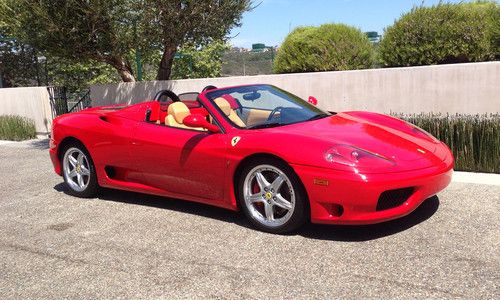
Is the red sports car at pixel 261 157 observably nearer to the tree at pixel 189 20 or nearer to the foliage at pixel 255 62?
the tree at pixel 189 20

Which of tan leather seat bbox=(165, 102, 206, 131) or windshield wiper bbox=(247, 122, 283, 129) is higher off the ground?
tan leather seat bbox=(165, 102, 206, 131)

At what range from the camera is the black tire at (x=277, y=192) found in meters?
4.18

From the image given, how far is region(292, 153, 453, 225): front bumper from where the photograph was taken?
3.90m

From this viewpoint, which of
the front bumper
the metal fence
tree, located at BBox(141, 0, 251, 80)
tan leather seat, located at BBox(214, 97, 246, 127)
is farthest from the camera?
the metal fence

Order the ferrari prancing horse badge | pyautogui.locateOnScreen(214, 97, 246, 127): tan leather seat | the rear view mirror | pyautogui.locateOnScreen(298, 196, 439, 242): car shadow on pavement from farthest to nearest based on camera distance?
1. the rear view mirror
2. pyautogui.locateOnScreen(214, 97, 246, 127): tan leather seat
3. the ferrari prancing horse badge
4. pyautogui.locateOnScreen(298, 196, 439, 242): car shadow on pavement

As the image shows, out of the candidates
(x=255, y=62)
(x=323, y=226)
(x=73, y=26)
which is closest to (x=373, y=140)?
(x=323, y=226)

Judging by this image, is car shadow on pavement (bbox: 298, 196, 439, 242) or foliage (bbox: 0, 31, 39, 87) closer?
car shadow on pavement (bbox: 298, 196, 439, 242)

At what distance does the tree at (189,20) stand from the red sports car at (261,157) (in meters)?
4.51

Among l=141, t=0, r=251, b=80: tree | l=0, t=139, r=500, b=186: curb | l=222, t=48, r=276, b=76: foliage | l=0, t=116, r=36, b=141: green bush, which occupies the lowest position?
l=0, t=139, r=500, b=186: curb

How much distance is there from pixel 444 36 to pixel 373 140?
5738 mm

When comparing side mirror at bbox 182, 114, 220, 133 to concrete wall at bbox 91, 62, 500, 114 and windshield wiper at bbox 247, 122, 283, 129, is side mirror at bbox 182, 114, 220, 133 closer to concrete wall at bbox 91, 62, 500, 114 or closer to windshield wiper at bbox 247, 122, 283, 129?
windshield wiper at bbox 247, 122, 283, 129

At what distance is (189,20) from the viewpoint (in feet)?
34.0

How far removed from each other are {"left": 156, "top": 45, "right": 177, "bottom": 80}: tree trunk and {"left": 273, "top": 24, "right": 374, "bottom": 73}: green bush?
253cm

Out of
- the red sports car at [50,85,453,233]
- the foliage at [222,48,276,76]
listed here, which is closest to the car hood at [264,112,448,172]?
the red sports car at [50,85,453,233]
